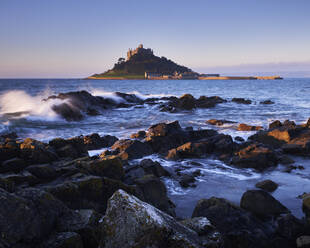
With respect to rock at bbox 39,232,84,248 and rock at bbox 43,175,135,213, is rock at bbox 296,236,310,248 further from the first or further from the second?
rock at bbox 39,232,84,248

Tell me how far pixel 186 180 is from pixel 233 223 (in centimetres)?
313

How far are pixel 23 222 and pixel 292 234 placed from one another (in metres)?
4.45

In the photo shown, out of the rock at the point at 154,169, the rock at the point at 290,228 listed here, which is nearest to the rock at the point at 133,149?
the rock at the point at 154,169

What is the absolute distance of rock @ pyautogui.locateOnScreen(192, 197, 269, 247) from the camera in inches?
175

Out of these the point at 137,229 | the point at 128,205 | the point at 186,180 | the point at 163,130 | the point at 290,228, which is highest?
the point at 128,205

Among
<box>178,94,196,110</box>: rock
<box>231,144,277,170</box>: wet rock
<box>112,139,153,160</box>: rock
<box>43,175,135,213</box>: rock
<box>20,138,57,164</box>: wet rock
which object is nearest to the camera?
<box>43,175,135,213</box>: rock

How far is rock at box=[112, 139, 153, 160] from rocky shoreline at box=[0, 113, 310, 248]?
6 centimetres

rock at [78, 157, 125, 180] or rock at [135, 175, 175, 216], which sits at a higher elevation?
rock at [78, 157, 125, 180]

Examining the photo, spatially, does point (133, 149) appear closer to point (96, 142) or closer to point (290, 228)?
point (96, 142)

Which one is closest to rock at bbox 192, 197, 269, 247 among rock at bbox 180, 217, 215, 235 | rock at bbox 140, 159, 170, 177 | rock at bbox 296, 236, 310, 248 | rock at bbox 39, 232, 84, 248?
rock at bbox 296, 236, 310, 248

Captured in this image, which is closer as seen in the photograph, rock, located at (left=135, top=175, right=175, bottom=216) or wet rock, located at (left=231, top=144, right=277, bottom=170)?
rock, located at (left=135, top=175, right=175, bottom=216)

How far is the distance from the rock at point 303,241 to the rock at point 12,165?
250 inches

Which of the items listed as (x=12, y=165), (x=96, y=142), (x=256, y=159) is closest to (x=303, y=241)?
(x=256, y=159)

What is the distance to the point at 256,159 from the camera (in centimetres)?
948
